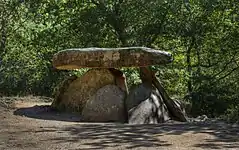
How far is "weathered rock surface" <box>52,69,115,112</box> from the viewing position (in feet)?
35.9

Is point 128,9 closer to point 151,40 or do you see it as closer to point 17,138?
point 151,40

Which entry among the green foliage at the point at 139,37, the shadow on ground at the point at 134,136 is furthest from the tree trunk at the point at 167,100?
the green foliage at the point at 139,37

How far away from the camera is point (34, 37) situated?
1942 cm

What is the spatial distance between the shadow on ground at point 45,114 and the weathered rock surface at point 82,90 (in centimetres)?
36

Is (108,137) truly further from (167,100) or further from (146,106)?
(167,100)

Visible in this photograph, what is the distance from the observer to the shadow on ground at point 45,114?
9.67 metres

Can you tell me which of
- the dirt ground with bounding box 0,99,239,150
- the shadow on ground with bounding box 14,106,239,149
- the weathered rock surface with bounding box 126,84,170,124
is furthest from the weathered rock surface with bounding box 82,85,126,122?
the shadow on ground with bounding box 14,106,239,149

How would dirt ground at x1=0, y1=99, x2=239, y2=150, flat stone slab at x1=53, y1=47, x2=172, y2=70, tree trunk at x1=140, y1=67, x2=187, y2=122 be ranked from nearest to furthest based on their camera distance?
dirt ground at x1=0, y1=99, x2=239, y2=150, flat stone slab at x1=53, y1=47, x2=172, y2=70, tree trunk at x1=140, y1=67, x2=187, y2=122

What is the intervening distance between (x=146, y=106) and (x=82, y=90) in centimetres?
Result: 232

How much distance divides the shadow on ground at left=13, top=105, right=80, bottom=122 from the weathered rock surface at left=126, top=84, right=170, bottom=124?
4.47 feet

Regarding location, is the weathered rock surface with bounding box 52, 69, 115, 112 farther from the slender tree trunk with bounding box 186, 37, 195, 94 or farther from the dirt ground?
the slender tree trunk with bounding box 186, 37, 195, 94

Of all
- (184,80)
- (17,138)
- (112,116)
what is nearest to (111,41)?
(184,80)

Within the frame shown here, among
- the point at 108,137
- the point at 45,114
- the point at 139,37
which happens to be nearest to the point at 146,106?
the point at 45,114

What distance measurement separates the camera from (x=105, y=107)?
976 cm
